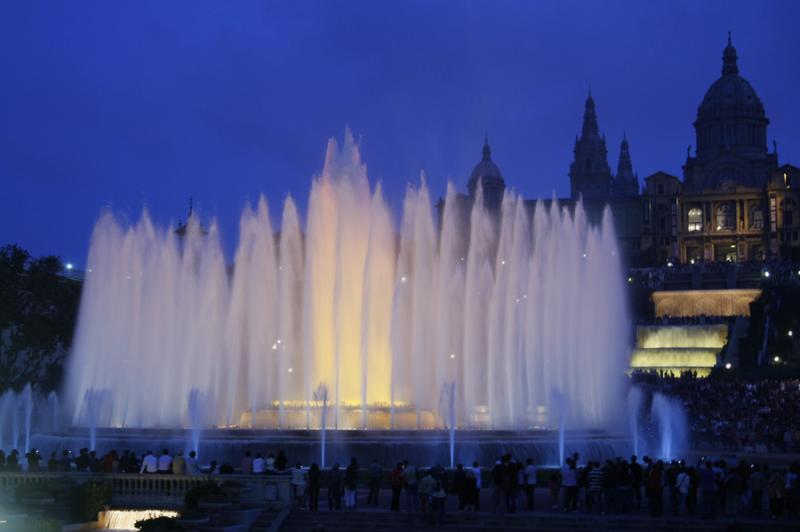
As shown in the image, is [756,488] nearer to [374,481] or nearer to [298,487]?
[374,481]

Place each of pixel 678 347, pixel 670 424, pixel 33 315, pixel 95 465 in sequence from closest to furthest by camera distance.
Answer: pixel 95 465, pixel 670 424, pixel 33 315, pixel 678 347

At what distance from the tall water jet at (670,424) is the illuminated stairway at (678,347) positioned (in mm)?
22783

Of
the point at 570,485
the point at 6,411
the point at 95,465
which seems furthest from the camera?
the point at 6,411

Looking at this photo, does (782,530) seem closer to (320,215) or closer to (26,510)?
(26,510)

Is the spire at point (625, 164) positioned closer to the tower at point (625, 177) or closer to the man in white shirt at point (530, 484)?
the tower at point (625, 177)

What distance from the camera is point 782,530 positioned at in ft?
72.6

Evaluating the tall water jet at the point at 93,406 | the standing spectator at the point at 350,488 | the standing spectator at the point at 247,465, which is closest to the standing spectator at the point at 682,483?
the standing spectator at the point at 350,488

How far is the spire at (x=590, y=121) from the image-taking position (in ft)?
503

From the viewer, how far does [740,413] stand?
156 ft

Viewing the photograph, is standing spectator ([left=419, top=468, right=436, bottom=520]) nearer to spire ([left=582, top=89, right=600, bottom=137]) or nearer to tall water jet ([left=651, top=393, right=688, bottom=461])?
tall water jet ([left=651, top=393, right=688, bottom=461])

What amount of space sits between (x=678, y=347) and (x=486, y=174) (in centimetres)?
7015

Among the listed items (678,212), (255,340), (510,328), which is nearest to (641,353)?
(510,328)

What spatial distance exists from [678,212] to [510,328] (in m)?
86.5

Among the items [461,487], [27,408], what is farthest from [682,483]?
[27,408]
